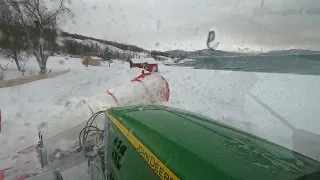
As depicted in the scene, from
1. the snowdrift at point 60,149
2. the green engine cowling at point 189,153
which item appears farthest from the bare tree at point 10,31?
the green engine cowling at point 189,153

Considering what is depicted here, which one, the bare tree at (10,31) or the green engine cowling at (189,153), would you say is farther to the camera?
the bare tree at (10,31)

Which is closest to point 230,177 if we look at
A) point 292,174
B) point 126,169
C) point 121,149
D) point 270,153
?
point 292,174

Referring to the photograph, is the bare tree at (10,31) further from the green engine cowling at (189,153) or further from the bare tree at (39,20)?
the green engine cowling at (189,153)

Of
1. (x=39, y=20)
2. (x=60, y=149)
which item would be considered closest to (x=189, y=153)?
(x=60, y=149)

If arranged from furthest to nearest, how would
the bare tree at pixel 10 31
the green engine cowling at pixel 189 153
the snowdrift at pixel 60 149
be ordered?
1. the bare tree at pixel 10 31
2. the snowdrift at pixel 60 149
3. the green engine cowling at pixel 189 153

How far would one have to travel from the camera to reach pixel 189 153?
1613 millimetres

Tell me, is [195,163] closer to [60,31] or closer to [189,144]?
[189,144]

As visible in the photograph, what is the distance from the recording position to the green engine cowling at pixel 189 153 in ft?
4.61

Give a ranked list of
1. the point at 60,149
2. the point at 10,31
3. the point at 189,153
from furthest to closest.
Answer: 1. the point at 10,31
2. the point at 60,149
3. the point at 189,153

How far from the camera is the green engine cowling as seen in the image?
1.41m

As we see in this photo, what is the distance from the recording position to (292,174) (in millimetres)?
1361

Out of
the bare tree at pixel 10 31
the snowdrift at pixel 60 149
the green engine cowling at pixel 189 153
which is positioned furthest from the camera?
the bare tree at pixel 10 31

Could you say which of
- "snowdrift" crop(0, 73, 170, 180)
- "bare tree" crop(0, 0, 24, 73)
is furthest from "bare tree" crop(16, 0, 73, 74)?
"snowdrift" crop(0, 73, 170, 180)

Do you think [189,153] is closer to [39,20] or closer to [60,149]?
[60,149]
